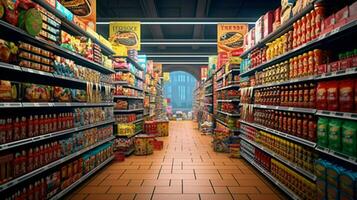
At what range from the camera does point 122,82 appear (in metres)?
6.94

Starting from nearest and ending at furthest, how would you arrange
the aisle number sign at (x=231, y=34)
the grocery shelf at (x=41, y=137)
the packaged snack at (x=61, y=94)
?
the grocery shelf at (x=41, y=137) < the packaged snack at (x=61, y=94) < the aisle number sign at (x=231, y=34)

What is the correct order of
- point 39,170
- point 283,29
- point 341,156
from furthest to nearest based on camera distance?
point 283,29
point 39,170
point 341,156

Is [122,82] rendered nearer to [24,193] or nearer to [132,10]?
[24,193]

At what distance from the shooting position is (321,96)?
277 cm

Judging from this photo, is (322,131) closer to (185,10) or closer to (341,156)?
(341,156)

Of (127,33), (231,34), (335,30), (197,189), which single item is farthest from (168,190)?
(231,34)

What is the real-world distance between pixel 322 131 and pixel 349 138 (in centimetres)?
46

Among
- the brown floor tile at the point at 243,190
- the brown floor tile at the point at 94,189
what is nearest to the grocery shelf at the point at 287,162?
the brown floor tile at the point at 243,190

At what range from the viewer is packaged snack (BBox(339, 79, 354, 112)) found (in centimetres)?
229

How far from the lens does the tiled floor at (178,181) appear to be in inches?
152

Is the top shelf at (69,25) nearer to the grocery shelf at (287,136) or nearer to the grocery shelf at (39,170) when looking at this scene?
the grocery shelf at (39,170)

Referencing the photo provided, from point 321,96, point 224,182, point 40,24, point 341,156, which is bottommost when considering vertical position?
point 224,182

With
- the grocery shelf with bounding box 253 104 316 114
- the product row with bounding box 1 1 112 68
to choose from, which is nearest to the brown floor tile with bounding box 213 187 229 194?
the grocery shelf with bounding box 253 104 316 114

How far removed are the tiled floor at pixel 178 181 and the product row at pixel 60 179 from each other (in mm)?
230
